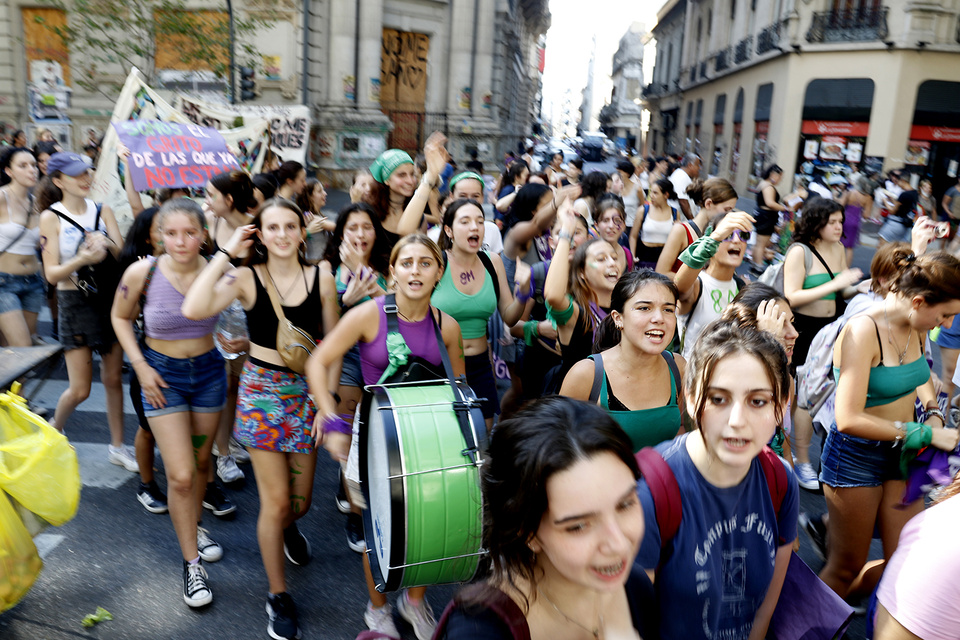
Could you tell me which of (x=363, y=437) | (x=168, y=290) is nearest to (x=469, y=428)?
(x=363, y=437)

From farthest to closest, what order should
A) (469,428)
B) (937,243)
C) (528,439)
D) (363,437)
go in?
(937,243), (363,437), (469,428), (528,439)

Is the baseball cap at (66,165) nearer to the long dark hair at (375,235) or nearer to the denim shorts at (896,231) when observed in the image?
the long dark hair at (375,235)

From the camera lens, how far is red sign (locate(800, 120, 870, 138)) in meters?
23.6

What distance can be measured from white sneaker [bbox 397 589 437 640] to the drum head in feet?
2.54

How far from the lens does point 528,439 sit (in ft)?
5.15

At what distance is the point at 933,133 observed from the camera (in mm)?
23047

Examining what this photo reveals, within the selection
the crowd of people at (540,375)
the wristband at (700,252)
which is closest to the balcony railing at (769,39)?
the crowd of people at (540,375)

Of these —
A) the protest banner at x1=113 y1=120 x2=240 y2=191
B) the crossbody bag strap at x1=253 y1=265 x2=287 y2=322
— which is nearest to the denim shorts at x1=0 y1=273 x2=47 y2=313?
the protest banner at x1=113 y1=120 x2=240 y2=191

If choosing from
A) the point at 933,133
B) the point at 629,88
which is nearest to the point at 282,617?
the point at 933,133

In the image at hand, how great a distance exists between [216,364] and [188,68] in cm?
1808

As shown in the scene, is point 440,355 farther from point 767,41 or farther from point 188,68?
point 767,41

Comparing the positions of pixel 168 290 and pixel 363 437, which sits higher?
pixel 168 290

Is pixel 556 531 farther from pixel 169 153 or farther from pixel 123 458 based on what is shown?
pixel 169 153

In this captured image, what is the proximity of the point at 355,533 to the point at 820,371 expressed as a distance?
2726 mm
